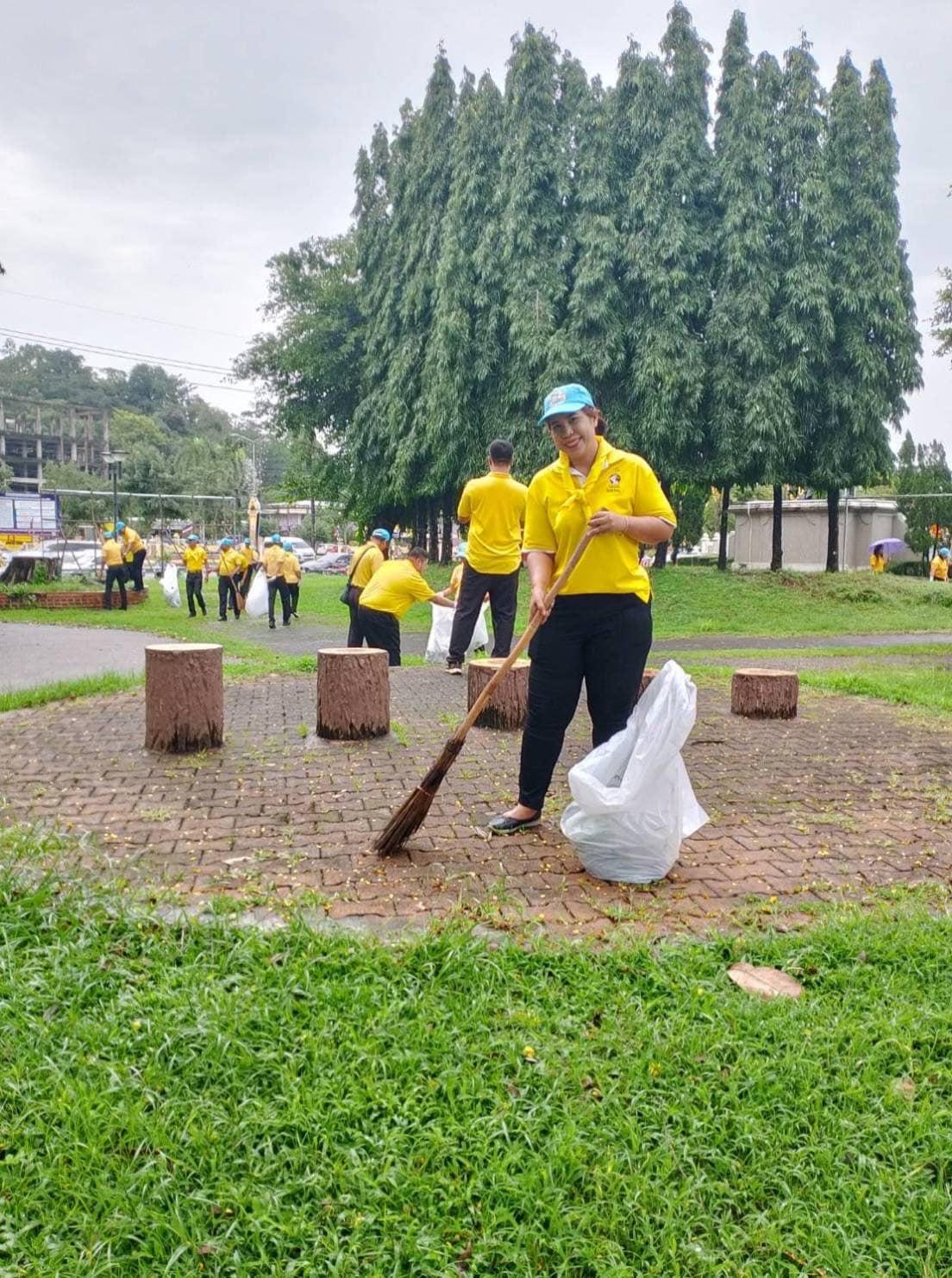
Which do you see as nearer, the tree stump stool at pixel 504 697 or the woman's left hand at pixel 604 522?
the woman's left hand at pixel 604 522

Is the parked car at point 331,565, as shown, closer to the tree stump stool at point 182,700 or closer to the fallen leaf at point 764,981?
the tree stump stool at point 182,700

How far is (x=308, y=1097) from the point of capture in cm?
229

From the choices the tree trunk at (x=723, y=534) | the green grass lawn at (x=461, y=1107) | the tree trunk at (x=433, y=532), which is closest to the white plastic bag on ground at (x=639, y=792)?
the green grass lawn at (x=461, y=1107)

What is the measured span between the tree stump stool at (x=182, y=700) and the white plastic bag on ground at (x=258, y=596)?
1077 cm

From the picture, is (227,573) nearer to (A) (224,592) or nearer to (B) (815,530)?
(A) (224,592)

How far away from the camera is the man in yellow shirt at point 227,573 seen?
1716cm

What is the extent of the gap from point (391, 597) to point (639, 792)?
5.09 meters

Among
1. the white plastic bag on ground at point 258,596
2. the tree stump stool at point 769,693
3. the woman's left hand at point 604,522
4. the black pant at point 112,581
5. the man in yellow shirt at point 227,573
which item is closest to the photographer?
the woman's left hand at point 604,522

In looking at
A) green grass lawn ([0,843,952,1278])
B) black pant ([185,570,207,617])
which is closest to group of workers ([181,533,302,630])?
black pant ([185,570,207,617])

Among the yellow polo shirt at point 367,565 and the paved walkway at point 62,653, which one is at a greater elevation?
the yellow polo shirt at point 367,565

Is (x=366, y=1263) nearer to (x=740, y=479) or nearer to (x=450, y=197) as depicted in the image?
(x=740, y=479)

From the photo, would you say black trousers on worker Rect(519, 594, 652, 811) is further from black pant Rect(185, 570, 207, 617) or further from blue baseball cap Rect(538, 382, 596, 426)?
black pant Rect(185, 570, 207, 617)

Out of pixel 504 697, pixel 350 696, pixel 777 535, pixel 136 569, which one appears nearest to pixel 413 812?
pixel 350 696

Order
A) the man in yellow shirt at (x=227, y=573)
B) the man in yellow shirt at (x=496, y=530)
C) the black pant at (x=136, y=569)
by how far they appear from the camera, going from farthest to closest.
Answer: the black pant at (x=136, y=569) → the man in yellow shirt at (x=227, y=573) → the man in yellow shirt at (x=496, y=530)
